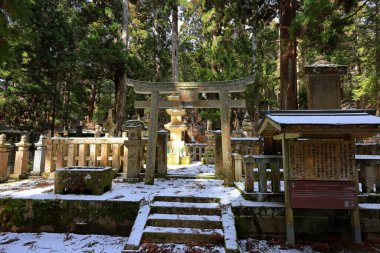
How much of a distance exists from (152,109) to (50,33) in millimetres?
16504

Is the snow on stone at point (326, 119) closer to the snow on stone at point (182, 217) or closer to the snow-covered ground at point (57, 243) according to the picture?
A: the snow on stone at point (182, 217)

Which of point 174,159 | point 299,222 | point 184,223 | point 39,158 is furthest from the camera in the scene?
point 174,159

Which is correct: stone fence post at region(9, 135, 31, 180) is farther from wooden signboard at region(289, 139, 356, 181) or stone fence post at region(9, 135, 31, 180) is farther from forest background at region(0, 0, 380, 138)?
wooden signboard at region(289, 139, 356, 181)

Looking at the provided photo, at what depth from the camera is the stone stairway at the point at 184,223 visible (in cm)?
427

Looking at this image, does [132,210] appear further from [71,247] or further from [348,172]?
[348,172]

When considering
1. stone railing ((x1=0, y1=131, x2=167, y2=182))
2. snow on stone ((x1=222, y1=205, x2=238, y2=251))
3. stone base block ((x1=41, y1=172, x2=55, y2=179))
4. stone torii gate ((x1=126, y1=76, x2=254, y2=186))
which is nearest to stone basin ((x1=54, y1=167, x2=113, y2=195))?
stone torii gate ((x1=126, y1=76, x2=254, y2=186))

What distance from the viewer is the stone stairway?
14.0 ft

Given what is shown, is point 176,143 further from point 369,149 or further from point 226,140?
point 369,149

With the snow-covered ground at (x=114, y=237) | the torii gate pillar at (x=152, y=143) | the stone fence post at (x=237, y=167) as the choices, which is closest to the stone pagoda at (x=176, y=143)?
the snow-covered ground at (x=114, y=237)

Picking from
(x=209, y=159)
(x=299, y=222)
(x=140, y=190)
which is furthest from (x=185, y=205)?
(x=209, y=159)

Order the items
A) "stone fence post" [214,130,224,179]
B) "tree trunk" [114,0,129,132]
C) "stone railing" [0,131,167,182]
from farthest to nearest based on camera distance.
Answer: "tree trunk" [114,0,129,132], "stone railing" [0,131,167,182], "stone fence post" [214,130,224,179]

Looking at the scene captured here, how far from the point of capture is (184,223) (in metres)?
4.67

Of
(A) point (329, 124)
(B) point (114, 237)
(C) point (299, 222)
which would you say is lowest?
(B) point (114, 237)

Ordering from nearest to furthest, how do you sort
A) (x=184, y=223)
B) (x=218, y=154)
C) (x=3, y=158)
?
1. (x=184, y=223)
2. (x=3, y=158)
3. (x=218, y=154)
